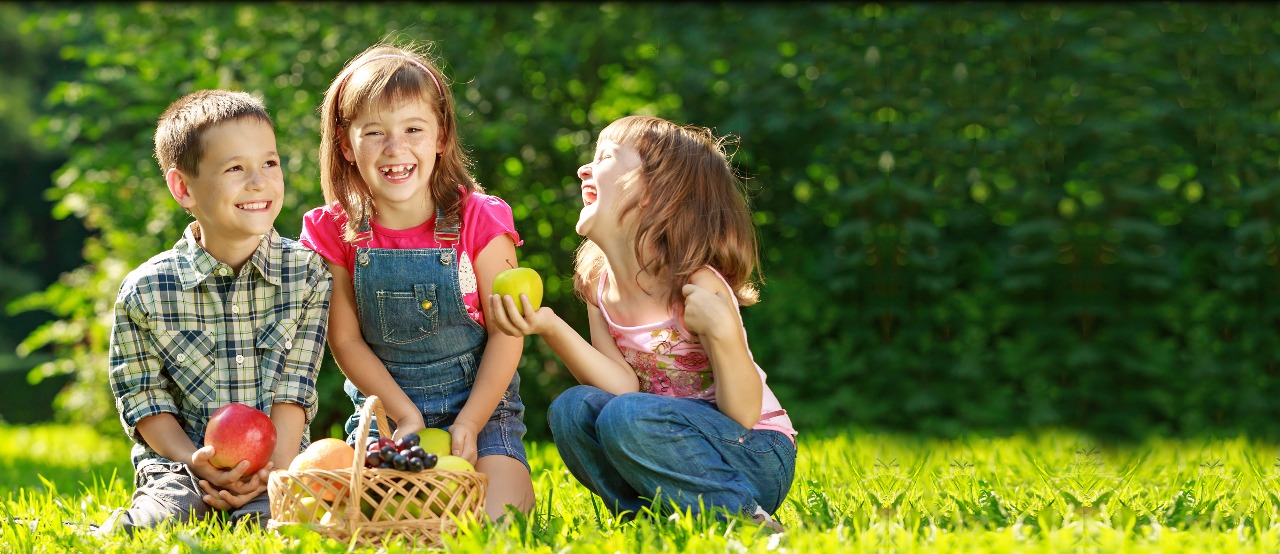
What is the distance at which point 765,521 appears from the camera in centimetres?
285

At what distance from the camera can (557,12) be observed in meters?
6.61

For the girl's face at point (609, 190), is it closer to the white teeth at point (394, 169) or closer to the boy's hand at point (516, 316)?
the boy's hand at point (516, 316)

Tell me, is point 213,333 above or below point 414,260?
below

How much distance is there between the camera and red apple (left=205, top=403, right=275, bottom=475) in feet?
10.3

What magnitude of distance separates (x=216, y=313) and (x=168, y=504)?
1.96 feet

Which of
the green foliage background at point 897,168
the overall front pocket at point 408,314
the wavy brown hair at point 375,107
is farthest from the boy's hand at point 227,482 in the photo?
the green foliage background at point 897,168

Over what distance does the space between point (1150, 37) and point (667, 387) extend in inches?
131

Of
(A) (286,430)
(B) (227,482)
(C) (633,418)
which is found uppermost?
(C) (633,418)

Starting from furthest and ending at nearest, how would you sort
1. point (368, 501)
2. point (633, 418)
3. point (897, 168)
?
point (897, 168)
point (633, 418)
point (368, 501)

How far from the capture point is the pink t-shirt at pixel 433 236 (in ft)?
11.5

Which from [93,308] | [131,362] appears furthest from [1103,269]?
[93,308]

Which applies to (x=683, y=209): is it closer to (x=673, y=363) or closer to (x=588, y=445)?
(x=673, y=363)

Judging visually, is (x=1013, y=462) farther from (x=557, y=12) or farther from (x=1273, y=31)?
(x=557, y=12)

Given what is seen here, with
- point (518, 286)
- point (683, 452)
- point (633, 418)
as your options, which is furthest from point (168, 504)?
point (683, 452)
